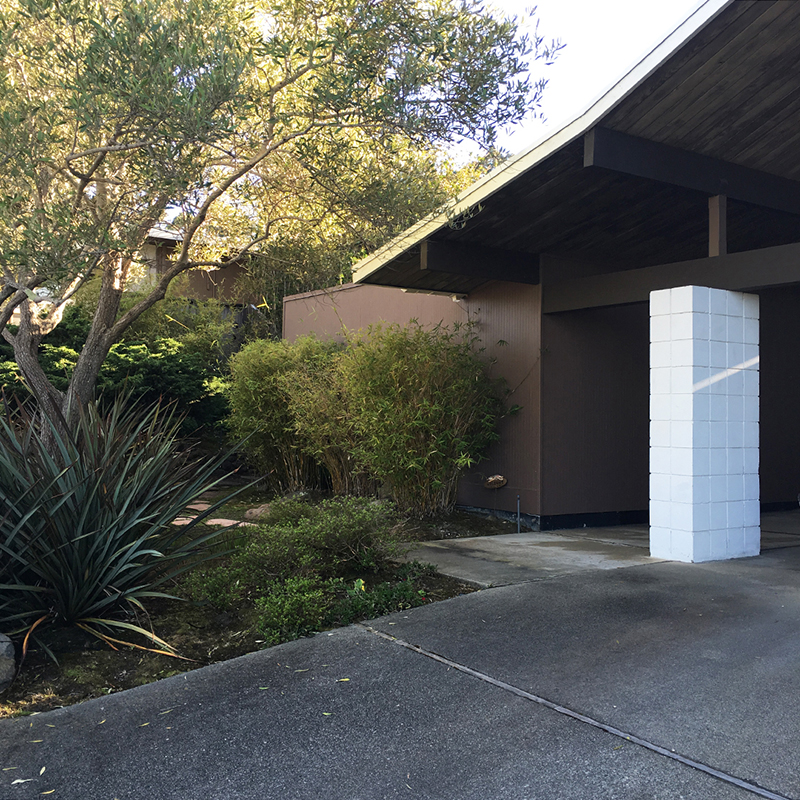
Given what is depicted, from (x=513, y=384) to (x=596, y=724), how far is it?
5.84 m

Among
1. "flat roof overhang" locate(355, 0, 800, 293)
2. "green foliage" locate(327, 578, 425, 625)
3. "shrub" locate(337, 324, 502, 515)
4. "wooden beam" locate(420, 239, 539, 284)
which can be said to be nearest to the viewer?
"green foliage" locate(327, 578, 425, 625)

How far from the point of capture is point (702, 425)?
639 centimetres

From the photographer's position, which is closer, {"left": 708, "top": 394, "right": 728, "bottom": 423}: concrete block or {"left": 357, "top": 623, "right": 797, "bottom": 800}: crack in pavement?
{"left": 357, "top": 623, "right": 797, "bottom": 800}: crack in pavement

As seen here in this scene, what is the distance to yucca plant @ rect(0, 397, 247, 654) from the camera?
169 inches

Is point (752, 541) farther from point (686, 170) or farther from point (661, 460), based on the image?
point (686, 170)

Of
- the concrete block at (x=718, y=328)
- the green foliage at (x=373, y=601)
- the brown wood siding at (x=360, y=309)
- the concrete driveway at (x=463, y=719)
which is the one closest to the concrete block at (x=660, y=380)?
the concrete block at (x=718, y=328)

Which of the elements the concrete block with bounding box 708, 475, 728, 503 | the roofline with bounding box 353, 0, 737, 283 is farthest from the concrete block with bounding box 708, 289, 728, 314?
the roofline with bounding box 353, 0, 737, 283

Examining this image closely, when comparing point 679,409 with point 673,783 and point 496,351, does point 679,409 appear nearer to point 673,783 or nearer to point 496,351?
point 496,351

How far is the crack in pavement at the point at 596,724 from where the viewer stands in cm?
277

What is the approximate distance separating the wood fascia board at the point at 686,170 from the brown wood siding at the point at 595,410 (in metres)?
2.12

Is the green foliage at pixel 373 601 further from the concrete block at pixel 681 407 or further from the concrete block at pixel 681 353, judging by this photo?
the concrete block at pixel 681 353

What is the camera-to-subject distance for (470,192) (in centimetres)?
700

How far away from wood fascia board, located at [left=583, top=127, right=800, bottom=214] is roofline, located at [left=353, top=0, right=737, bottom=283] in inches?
7.5

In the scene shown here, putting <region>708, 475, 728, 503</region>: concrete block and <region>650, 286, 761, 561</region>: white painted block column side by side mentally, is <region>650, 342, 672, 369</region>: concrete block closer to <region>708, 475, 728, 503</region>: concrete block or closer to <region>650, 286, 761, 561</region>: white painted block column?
<region>650, 286, 761, 561</region>: white painted block column
